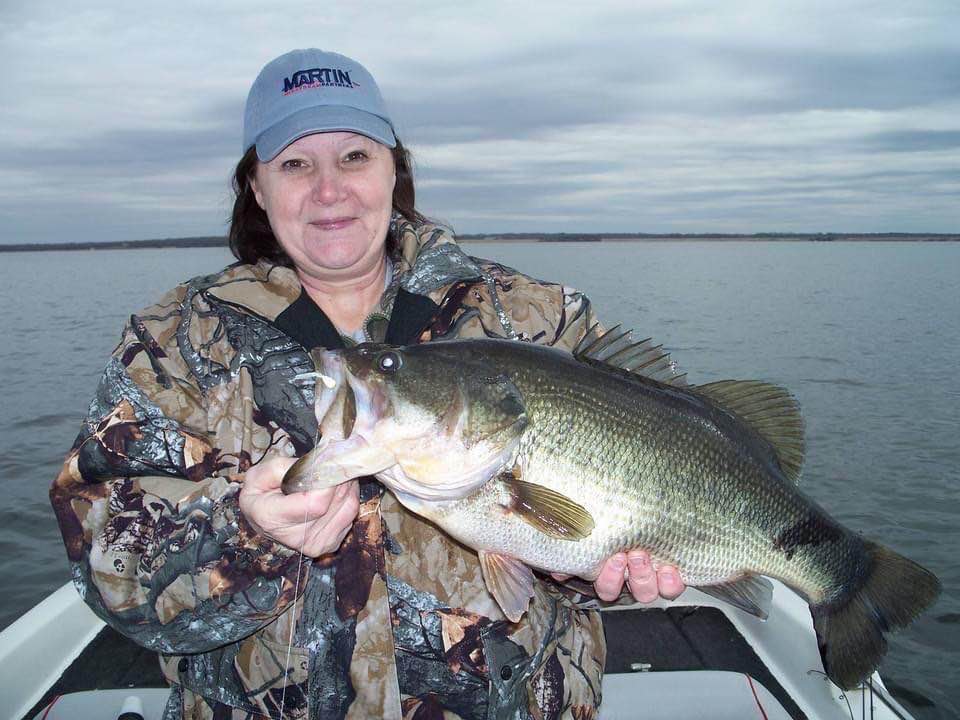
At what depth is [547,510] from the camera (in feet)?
8.11

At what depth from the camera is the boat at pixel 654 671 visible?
3.81 meters

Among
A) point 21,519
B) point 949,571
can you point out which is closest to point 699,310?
point 949,571

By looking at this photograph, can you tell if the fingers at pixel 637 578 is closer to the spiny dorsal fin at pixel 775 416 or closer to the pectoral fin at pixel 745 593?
the pectoral fin at pixel 745 593

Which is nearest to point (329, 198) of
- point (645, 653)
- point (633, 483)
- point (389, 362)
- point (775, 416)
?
point (389, 362)

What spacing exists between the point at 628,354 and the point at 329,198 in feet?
4.40

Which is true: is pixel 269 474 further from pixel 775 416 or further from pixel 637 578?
pixel 775 416

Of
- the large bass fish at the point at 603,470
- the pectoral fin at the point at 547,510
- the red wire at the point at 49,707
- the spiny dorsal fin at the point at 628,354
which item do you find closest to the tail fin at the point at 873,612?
the large bass fish at the point at 603,470

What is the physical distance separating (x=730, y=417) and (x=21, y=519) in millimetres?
9744

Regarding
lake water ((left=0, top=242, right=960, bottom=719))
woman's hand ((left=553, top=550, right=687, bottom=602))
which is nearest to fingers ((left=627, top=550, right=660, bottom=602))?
woman's hand ((left=553, top=550, right=687, bottom=602))

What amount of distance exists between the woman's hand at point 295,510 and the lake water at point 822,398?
6.24 m

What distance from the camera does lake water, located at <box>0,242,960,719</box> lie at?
823cm

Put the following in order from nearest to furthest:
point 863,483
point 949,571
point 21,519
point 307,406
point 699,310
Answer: point 307,406 → point 949,571 → point 21,519 → point 863,483 → point 699,310

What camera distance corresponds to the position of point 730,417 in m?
2.94

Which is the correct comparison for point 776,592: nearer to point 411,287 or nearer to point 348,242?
point 411,287
